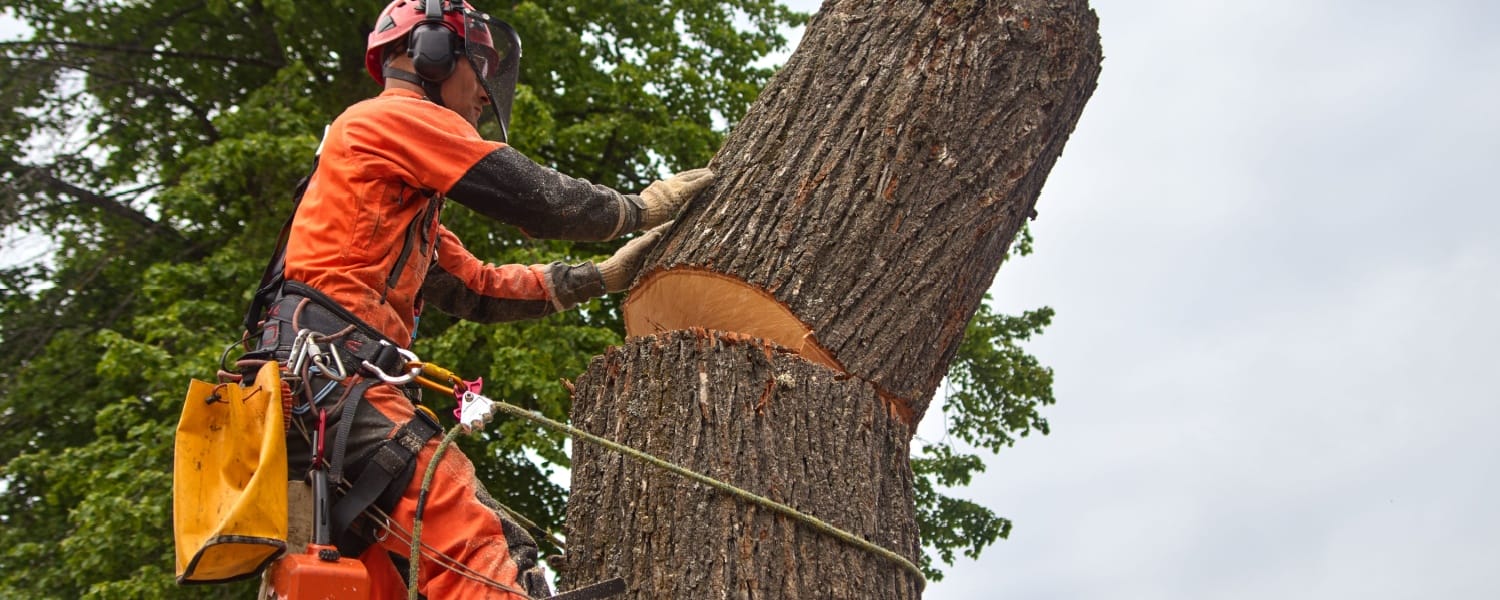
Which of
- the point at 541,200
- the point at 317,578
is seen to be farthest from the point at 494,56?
the point at 317,578

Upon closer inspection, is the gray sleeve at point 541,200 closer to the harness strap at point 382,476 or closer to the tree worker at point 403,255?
the tree worker at point 403,255

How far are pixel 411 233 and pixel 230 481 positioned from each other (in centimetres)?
71

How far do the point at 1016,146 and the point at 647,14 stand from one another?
8105 mm

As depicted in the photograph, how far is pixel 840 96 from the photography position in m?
3.52

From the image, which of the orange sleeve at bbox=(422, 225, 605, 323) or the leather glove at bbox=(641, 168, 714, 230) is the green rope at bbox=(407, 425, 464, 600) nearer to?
the leather glove at bbox=(641, 168, 714, 230)

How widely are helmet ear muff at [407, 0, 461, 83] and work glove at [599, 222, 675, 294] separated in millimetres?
616

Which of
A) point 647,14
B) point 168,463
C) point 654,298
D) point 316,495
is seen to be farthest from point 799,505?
point 647,14

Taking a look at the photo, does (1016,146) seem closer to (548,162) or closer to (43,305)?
(548,162)

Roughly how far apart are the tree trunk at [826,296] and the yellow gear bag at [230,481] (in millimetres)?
628

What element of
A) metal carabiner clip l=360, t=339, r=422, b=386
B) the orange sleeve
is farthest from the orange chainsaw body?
the orange sleeve

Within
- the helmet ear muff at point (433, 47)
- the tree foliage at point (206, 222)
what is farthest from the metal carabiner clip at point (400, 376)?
the tree foliage at point (206, 222)

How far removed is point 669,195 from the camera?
347 centimetres

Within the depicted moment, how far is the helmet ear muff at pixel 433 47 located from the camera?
11.0ft

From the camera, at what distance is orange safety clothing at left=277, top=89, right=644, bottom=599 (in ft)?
9.46
